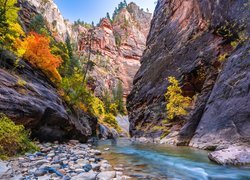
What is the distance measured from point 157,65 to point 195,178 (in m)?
29.8

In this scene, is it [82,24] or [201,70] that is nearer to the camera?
[201,70]

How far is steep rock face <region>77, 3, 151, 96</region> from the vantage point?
101 m

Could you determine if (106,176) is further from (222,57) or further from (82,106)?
(82,106)

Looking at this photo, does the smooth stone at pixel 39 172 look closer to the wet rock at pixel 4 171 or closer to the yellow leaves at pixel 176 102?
the wet rock at pixel 4 171

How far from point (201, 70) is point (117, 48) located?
97.3m

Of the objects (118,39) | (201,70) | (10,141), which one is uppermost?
(118,39)

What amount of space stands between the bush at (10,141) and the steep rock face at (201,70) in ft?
35.2

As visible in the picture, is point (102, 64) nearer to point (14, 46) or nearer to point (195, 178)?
point (14, 46)

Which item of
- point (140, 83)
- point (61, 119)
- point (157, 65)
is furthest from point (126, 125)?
point (61, 119)

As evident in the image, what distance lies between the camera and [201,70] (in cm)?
2536

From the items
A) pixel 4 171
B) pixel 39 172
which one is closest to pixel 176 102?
pixel 39 172

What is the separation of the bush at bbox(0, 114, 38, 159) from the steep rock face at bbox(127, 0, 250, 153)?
10.7 metres

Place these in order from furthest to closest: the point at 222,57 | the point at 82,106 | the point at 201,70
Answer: the point at 82,106 < the point at 201,70 < the point at 222,57

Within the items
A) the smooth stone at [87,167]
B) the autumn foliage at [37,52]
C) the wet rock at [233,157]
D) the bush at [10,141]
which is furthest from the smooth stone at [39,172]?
the autumn foliage at [37,52]
